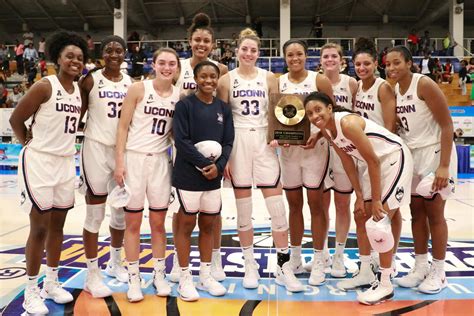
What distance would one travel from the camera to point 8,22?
23.4 m

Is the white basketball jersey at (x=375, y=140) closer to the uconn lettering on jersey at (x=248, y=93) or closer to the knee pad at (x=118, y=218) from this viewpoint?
the uconn lettering on jersey at (x=248, y=93)

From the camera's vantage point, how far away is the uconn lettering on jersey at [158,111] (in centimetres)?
318

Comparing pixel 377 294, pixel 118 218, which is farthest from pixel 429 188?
pixel 118 218

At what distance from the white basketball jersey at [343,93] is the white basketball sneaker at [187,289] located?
79.5 inches

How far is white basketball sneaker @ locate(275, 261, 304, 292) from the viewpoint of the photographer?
326cm

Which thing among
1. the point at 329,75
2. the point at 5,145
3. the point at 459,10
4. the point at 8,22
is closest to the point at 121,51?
the point at 329,75

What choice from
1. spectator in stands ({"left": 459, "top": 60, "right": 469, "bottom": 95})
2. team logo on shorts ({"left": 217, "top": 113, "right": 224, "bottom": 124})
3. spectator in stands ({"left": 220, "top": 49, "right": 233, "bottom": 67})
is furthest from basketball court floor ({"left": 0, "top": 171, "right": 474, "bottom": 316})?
spectator in stands ({"left": 459, "top": 60, "right": 469, "bottom": 95})

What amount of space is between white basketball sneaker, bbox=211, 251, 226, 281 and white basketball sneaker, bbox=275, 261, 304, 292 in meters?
0.48

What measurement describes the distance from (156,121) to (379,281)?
2096 mm

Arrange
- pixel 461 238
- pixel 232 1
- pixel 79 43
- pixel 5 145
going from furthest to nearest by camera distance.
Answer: pixel 232 1
pixel 5 145
pixel 461 238
pixel 79 43

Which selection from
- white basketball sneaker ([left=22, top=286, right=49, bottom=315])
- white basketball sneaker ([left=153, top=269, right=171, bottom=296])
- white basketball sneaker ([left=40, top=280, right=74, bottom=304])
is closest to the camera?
white basketball sneaker ([left=22, top=286, right=49, bottom=315])

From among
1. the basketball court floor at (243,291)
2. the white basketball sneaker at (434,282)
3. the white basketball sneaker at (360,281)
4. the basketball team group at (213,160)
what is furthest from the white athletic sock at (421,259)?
the white basketball sneaker at (360,281)

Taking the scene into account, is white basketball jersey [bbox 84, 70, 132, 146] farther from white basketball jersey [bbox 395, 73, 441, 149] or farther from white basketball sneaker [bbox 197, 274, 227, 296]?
white basketball jersey [bbox 395, 73, 441, 149]

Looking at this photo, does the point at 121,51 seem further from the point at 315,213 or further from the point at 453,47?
the point at 453,47
